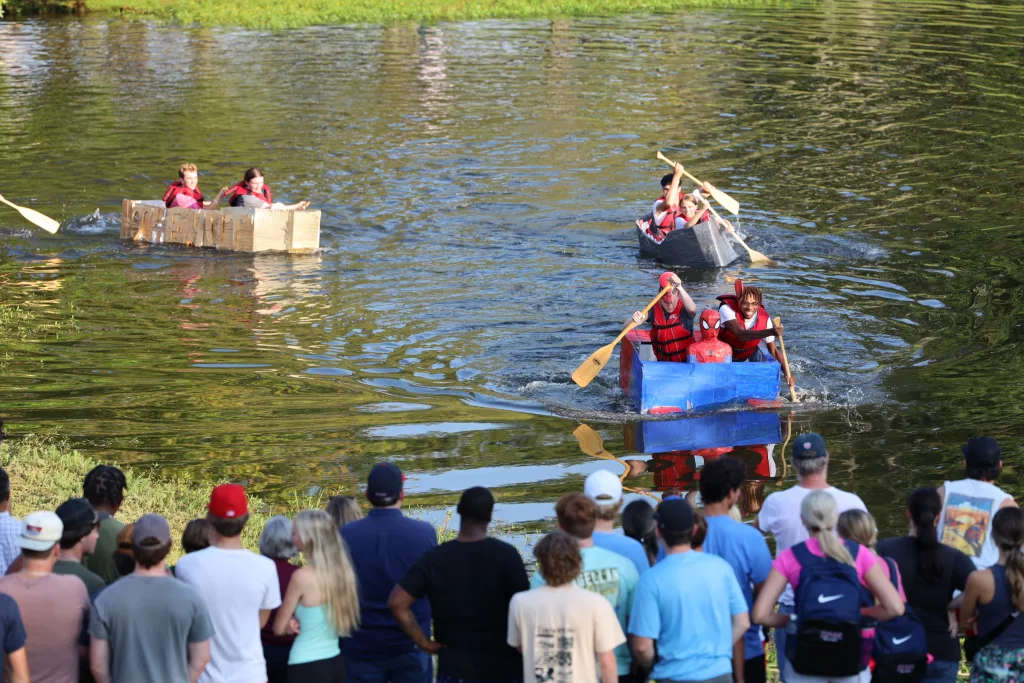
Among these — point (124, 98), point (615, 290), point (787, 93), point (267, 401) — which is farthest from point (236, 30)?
point (267, 401)

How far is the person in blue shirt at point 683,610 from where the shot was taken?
635 centimetres

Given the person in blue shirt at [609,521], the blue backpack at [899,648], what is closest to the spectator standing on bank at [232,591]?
the person in blue shirt at [609,521]

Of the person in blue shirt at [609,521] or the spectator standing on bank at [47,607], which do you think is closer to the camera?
the spectator standing on bank at [47,607]

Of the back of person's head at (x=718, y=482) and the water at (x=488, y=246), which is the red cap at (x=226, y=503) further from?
the water at (x=488, y=246)

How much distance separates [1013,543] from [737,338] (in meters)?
8.59

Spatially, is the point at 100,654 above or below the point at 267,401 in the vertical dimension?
above

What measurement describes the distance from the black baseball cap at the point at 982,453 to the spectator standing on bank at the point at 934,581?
0.82m

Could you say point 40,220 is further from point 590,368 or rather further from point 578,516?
point 578,516

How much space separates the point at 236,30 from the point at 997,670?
46401 mm

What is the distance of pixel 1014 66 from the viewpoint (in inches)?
1554

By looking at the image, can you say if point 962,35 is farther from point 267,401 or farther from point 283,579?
point 283,579

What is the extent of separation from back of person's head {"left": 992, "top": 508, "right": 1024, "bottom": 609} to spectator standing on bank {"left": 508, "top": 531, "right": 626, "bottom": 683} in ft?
6.31

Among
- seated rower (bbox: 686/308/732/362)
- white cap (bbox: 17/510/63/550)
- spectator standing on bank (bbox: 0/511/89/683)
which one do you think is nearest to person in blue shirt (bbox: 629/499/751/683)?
spectator standing on bank (bbox: 0/511/89/683)

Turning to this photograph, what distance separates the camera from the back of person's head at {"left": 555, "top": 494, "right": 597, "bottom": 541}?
6570 millimetres
